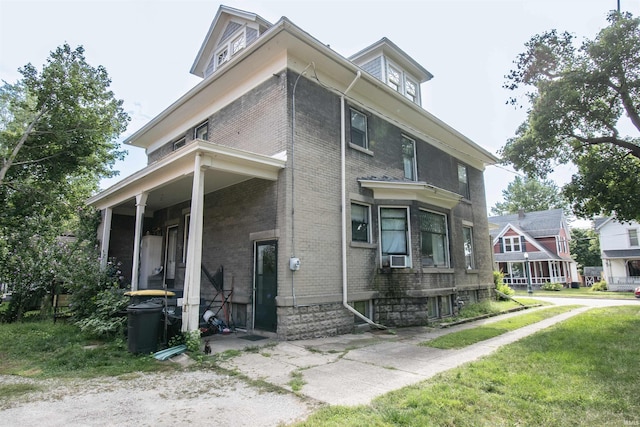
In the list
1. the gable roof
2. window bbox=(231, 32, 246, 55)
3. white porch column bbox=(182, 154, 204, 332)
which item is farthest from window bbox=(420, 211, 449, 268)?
the gable roof

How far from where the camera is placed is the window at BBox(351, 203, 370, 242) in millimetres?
10133

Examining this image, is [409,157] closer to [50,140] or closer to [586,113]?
[586,113]

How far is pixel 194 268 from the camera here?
276 inches

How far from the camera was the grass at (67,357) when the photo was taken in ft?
18.3

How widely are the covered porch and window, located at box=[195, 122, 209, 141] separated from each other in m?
2.19

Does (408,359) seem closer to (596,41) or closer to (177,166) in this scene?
(177,166)

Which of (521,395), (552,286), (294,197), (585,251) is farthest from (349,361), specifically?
(585,251)

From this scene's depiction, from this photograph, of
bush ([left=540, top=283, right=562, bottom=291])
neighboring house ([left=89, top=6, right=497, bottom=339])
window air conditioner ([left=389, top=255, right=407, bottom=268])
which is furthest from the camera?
bush ([left=540, top=283, right=562, bottom=291])

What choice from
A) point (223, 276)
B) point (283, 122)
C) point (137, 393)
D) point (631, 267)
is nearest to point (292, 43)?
point (283, 122)

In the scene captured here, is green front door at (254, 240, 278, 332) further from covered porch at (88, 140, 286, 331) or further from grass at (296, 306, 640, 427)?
grass at (296, 306, 640, 427)

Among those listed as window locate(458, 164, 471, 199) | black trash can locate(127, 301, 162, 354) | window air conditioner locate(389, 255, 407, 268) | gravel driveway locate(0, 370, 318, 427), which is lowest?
gravel driveway locate(0, 370, 318, 427)

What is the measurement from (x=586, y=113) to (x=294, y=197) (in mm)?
10840

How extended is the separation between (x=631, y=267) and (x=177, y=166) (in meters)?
43.6

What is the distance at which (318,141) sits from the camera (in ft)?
31.1
